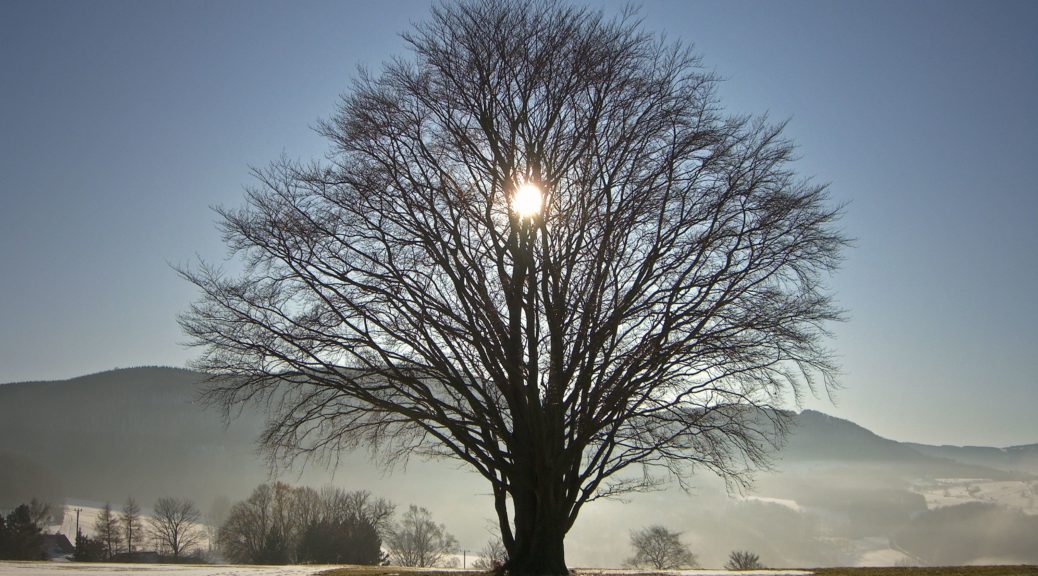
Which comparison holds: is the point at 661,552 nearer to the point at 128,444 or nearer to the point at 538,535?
the point at 538,535

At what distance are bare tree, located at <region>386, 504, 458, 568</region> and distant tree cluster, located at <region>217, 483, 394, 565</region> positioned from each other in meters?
6.90

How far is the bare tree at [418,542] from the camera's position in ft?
253

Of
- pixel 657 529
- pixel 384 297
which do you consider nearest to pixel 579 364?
pixel 384 297

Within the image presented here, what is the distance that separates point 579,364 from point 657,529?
6341cm

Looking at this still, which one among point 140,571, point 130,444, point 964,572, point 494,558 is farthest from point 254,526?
point 130,444

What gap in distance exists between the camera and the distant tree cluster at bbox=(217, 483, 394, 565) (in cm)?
5050

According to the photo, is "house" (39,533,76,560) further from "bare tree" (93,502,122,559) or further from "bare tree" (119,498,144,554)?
"bare tree" (119,498,144,554)

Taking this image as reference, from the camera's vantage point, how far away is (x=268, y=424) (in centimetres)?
1347

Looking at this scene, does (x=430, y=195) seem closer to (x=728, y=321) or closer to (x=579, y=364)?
(x=579, y=364)

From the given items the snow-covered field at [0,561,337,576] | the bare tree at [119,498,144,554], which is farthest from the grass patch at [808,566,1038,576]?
the bare tree at [119,498,144,554]

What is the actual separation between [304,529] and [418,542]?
21124 mm

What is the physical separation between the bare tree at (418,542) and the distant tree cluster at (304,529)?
6899 millimetres

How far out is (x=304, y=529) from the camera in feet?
203

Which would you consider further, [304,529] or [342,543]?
[304,529]
